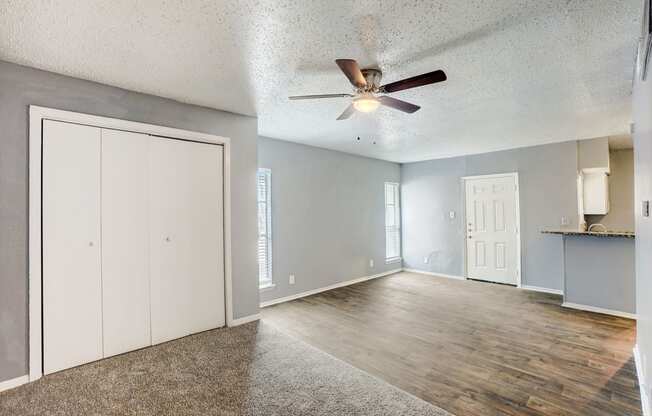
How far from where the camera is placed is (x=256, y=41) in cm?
202

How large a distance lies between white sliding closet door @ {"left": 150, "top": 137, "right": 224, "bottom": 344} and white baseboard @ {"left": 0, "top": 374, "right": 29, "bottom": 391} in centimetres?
87

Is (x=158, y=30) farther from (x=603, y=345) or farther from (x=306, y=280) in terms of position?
(x=603, y=345)

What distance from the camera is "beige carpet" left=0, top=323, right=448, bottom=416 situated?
203cm

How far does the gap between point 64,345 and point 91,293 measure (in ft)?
1.37

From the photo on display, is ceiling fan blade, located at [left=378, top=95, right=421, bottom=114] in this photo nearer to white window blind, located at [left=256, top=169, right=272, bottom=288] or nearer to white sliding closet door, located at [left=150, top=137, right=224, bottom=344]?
white sliding closet door, located at [left=150, top=137, right=224, bottom=344]

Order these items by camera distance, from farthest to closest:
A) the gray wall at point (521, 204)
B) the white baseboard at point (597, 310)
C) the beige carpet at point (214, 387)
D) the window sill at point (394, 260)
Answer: the window sill at point (394, 260) → the gray wall at point (521, 204) → the white baseboard at point (597, 310) → the beige carpet at point (214, 387)

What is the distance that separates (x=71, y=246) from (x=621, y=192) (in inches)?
316

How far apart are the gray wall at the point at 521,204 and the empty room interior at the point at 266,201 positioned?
0.47m

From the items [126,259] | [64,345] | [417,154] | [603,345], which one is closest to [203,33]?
[126,259]

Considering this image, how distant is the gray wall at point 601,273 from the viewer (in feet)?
12.3

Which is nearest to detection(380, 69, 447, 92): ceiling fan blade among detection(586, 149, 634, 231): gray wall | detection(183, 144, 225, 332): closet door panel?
detection(183, 144, 225, 332): closet door panel

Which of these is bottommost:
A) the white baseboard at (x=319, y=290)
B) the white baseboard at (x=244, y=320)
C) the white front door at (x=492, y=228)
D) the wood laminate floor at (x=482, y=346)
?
the wood laminate floor at (x=482, y=346)

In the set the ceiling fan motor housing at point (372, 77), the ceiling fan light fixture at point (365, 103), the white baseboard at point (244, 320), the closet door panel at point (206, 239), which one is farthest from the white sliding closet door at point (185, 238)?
the ceiling fan motor housing at point (372, 77)

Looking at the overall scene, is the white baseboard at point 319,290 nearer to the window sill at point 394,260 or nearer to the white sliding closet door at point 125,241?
the window sill at point 394,260
